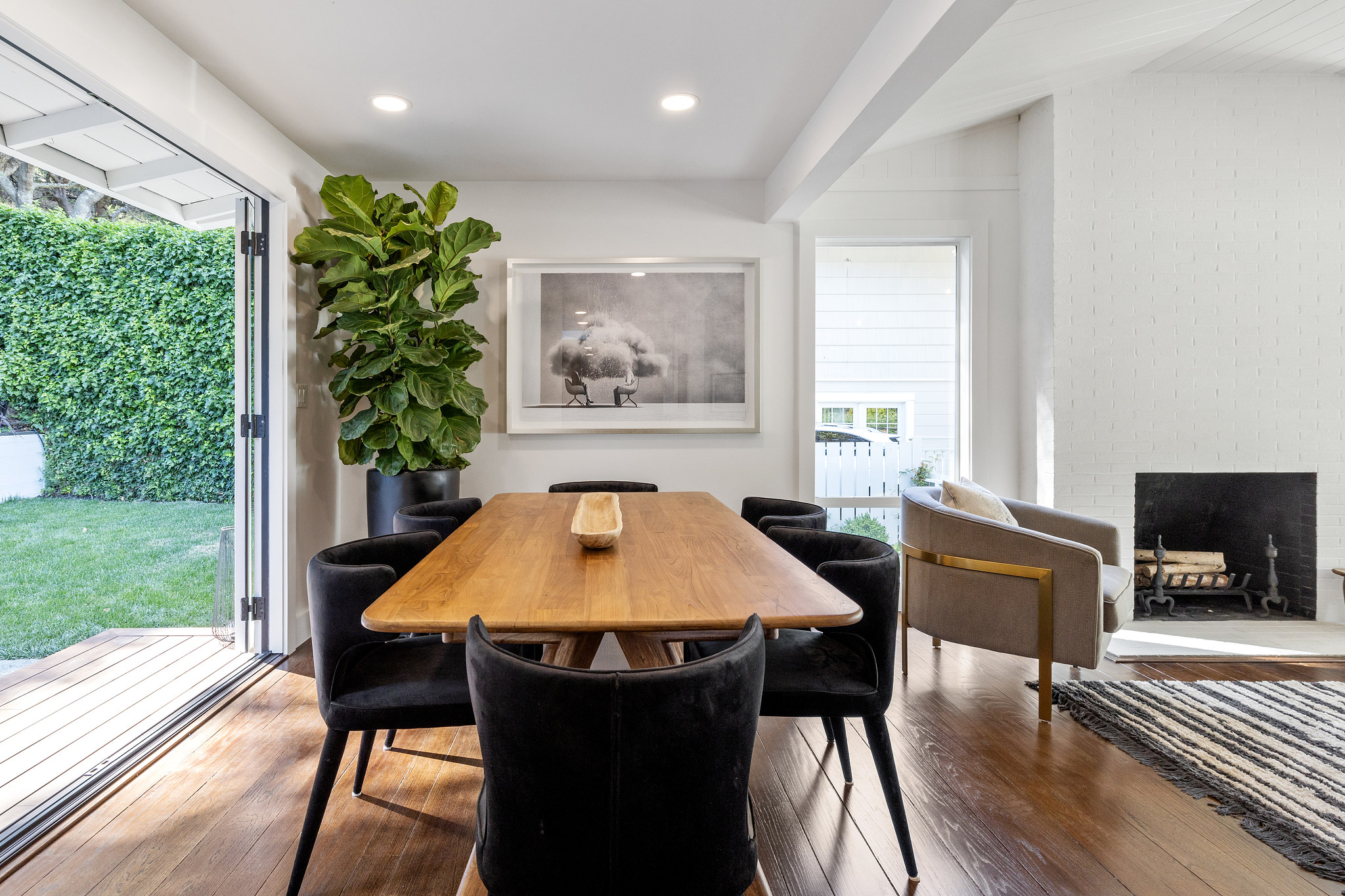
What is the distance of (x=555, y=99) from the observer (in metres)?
2.98

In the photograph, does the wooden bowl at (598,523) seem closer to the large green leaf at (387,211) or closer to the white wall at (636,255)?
the white wall at (636,255)

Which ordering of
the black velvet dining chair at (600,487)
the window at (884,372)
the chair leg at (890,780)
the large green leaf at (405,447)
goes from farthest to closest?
the window at (884,372), the black velvet dining chair at (600,487), the large green leaf at (405,447), the chair leg at (890,780)

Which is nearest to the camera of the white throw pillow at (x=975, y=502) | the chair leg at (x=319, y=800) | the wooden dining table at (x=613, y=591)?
the wooden dining table at (x=613, y=591)

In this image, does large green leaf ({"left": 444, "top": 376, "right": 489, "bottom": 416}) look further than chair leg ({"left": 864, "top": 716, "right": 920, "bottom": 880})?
Yes

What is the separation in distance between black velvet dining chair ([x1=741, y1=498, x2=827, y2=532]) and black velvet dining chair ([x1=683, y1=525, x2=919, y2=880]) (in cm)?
52

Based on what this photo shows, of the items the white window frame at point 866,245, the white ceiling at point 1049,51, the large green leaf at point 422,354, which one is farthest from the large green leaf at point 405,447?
the white ceiling at point 1049,51

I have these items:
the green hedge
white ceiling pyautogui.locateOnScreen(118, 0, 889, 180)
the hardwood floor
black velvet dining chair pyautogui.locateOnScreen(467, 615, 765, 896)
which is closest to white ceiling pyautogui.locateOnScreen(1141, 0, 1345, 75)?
white ceiling pyautogui.locateOnScreen(118, 0, 889, 180)

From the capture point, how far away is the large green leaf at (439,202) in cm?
353

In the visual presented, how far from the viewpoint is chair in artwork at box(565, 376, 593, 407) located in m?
4.08

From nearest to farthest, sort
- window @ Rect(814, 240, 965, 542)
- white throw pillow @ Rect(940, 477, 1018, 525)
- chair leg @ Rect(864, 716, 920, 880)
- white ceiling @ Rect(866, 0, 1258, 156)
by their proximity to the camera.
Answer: chair leg @ Rect(864, 716, 920, 880) < white ceiling @ Rect(866, 0, 1258, 156) < white throw pillow @ Rect(940, 477, 1018, 525) < window @ Rect(814, 240, 965, 542)

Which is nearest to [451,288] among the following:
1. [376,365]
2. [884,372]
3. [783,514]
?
[376,365]

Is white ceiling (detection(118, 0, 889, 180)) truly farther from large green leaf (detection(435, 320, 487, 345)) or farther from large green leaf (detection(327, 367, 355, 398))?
large green leaf (detection(327, 367, 355, 398))

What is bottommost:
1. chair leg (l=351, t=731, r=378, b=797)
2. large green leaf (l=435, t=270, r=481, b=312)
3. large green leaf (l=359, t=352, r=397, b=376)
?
chair leg (l=351, t=731, r=378, b=797)

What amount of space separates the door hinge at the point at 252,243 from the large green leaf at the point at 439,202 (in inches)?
29.8
